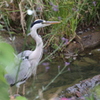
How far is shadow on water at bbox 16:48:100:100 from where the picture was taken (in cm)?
365

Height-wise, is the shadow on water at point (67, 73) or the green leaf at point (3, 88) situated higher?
the green leaf at point (3, 88)

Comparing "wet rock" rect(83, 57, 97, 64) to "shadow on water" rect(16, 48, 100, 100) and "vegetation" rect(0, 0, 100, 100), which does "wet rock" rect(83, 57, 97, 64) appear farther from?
"vegetation" rect(0, 0, 100, 100)

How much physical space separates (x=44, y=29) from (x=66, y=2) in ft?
2.10

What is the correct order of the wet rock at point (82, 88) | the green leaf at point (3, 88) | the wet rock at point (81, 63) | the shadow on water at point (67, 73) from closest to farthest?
the green leaf at point (3, 88) < the wet rock at point (82, 88) < the shadow on water at point (67, 73) < the wet rock at point (81, 63)

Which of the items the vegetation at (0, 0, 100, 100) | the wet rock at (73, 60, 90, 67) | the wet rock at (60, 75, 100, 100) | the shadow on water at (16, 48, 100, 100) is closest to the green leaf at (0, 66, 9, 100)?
the wet rock at (60, 75, 100, 100)

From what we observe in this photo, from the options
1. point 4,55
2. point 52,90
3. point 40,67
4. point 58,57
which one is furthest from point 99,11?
point 4,55

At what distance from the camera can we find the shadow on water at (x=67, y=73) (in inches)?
144

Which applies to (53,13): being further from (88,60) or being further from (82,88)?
(82,88)

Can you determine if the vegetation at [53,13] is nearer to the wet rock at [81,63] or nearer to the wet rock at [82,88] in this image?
the wet rock at [81,63]

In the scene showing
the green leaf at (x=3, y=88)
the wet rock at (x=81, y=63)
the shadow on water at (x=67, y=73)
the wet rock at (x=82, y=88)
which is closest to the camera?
the green leaf at (x=3, y=88)

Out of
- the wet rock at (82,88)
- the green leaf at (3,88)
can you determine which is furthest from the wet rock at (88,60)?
the green leaf at (3,88)

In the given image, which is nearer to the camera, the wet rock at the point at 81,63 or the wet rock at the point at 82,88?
the wet rock at the point at 82,88

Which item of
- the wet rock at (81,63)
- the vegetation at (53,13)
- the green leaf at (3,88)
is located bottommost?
the wet rock at (81,63)

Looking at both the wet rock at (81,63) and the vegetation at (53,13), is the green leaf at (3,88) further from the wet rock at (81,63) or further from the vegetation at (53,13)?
the wet rock at (81,63)
